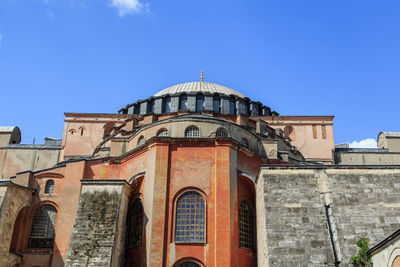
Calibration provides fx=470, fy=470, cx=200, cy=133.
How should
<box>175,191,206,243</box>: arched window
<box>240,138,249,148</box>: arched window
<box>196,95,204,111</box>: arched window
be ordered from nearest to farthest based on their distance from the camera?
<box>175,191,206,243</box>: arched window → <box>240,138,249,148</box>: arched window → <box>196,95,204,111</box>: arched window

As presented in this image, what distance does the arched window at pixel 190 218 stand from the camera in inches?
886

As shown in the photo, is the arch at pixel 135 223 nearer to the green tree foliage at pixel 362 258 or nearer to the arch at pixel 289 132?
the green tree foliage at pixel 362 258

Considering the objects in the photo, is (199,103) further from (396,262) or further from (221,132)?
(396,262)

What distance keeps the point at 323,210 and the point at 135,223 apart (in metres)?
9.56

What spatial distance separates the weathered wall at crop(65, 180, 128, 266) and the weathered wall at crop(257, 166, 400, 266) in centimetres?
678

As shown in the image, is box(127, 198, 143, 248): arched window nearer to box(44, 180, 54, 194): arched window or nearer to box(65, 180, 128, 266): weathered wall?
box(65, 180, 128, 266): weathered wall

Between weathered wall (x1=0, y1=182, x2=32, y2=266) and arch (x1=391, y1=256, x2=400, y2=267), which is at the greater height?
weathered wall (x1=0, y1=182, x2=32, y2=266)

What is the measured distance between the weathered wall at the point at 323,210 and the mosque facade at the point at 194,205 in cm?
4

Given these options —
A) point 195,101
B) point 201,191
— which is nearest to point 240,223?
point 201,191

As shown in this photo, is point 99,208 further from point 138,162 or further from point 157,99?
point 157,99

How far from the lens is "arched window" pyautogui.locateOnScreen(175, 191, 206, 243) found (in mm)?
22516

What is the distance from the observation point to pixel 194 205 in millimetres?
23266

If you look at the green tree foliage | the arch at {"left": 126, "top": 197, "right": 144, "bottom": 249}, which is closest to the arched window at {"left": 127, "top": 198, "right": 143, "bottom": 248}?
the arch at {"left": 126, "top": 197, "right": 144, "bottom": 249}

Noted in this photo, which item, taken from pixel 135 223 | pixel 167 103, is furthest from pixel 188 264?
pixel 167 103
